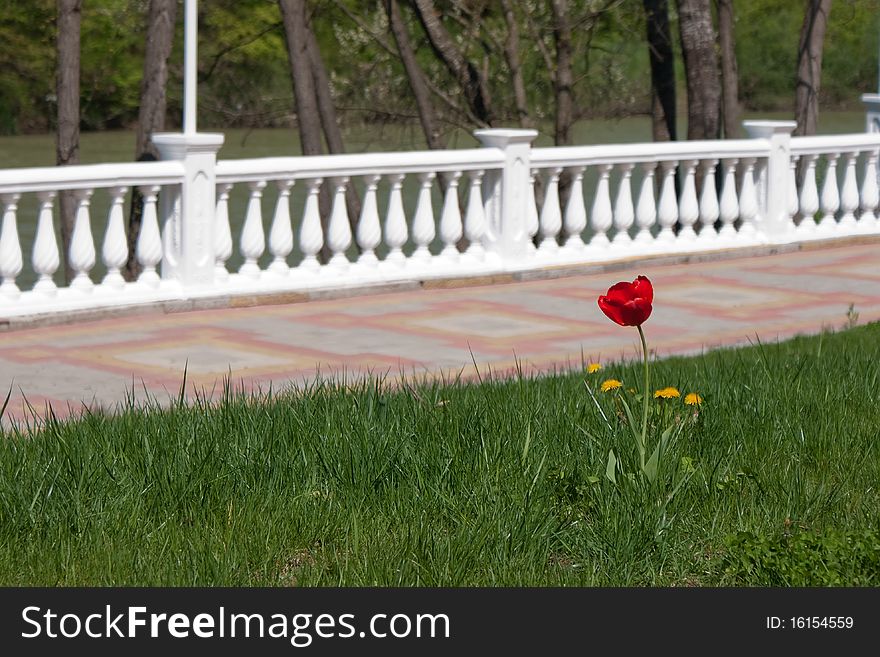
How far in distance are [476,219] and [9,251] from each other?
406cm

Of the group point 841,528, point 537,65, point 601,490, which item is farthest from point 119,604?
point 537,65

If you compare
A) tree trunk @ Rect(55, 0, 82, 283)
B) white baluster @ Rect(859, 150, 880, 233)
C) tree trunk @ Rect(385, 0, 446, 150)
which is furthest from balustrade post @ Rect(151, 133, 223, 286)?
tree trunk @ Rect(385, 0, 446, 150)

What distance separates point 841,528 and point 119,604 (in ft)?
8.61

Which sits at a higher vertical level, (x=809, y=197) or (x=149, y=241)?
(x=149, y=241)

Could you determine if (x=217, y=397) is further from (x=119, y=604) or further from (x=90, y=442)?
(x=119, y=604)

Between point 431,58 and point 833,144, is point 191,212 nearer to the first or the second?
point 833,144

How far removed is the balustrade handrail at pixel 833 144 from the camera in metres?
15.5

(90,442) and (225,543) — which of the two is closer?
(225,543)

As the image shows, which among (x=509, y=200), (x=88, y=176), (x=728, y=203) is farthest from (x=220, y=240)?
(x=728, y=203)

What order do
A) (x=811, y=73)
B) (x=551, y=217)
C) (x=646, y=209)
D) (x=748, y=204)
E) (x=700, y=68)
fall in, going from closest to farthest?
(x=551, y=217)
(x=646, y=209)
(x=748, y=204)
(x=700, y=68)
(x=811, y=73)

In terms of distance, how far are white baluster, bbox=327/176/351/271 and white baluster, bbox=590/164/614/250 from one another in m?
2.39

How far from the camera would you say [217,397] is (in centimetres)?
843

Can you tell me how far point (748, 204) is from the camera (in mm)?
15203

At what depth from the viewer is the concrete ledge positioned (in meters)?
10.8
